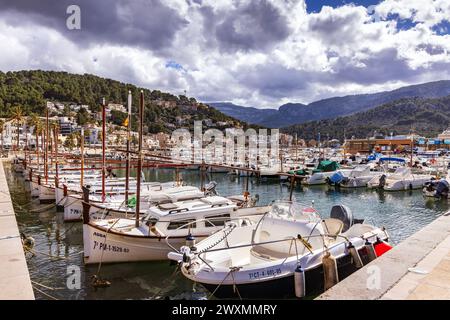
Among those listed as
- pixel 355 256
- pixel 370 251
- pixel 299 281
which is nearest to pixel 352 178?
pixel 370 251

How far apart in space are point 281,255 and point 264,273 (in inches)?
75.9

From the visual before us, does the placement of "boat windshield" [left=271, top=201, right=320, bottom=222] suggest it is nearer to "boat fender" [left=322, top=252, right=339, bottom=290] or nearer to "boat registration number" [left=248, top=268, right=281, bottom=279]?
"boat fender" [left=322, top=252, right=339, bottom=290]

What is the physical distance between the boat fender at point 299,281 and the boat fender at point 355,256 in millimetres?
2754

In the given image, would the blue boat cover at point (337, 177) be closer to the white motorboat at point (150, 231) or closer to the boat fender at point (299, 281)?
the white motorboat at point (150, 231)

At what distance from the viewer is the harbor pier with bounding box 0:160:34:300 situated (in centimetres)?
786

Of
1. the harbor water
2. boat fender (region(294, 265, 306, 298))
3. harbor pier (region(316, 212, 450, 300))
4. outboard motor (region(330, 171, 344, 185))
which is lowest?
the harbor water

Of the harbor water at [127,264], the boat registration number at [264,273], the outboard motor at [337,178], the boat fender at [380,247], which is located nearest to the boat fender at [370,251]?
the boat fender at [380,247]

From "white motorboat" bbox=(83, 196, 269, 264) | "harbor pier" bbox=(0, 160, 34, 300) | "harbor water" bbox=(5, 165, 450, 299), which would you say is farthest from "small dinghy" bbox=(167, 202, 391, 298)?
"harbor pier" bbox=(0, 160, 34, 300)

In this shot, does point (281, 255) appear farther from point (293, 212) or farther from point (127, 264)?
point (127, 264)

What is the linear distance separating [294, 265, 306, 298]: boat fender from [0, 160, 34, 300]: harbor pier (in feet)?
22.4

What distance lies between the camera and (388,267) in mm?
8898
